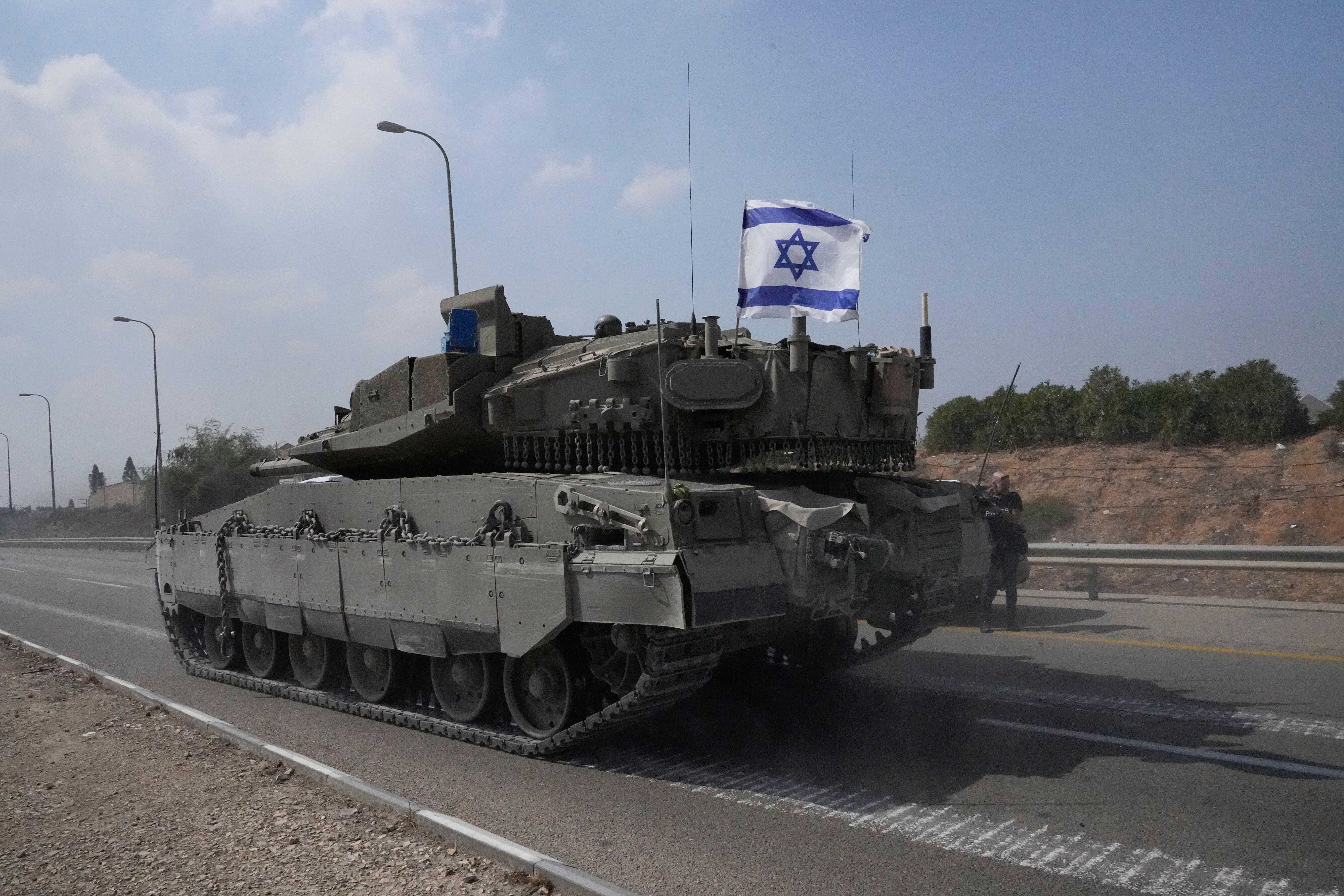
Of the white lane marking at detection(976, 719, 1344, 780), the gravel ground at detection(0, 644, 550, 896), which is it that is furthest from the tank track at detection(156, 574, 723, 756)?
the white lane marking at detection(976, 719, 1344, 780)

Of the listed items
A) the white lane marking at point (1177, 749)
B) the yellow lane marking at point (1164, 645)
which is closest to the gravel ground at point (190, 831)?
the white lane marking at point (1177, 749)

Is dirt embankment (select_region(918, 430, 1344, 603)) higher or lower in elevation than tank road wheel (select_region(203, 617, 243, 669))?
higher

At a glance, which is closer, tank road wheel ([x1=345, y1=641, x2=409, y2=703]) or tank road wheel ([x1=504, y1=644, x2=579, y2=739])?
tank road wheel ([x1=504, y1=644, x2=579, y2=739])

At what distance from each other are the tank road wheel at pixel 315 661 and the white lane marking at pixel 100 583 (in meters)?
14.5

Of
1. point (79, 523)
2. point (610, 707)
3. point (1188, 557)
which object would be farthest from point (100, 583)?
point (79, 523)

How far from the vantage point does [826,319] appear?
8.73 metres

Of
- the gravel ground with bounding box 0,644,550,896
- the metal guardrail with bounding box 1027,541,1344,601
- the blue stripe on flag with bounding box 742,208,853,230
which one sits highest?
the blue stripe on flag with bounding box 742,208,853,230

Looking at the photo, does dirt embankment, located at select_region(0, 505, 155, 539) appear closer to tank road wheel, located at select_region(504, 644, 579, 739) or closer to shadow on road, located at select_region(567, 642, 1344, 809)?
tank road wheel, located at select_region(504, 644, 579, 739)

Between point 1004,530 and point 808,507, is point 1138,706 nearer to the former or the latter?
point 808,507

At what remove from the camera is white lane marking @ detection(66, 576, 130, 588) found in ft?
73.9

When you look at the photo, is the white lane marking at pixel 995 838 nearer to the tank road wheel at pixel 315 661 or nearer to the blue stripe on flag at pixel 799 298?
the blue stripe on flag at pixel 799 298

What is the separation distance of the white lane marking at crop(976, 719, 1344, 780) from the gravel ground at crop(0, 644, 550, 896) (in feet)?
12.7

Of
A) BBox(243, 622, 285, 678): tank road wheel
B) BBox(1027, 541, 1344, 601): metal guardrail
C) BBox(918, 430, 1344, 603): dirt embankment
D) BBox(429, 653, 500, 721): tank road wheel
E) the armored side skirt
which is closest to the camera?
the armored side skirt

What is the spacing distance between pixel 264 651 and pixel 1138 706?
7822mm
